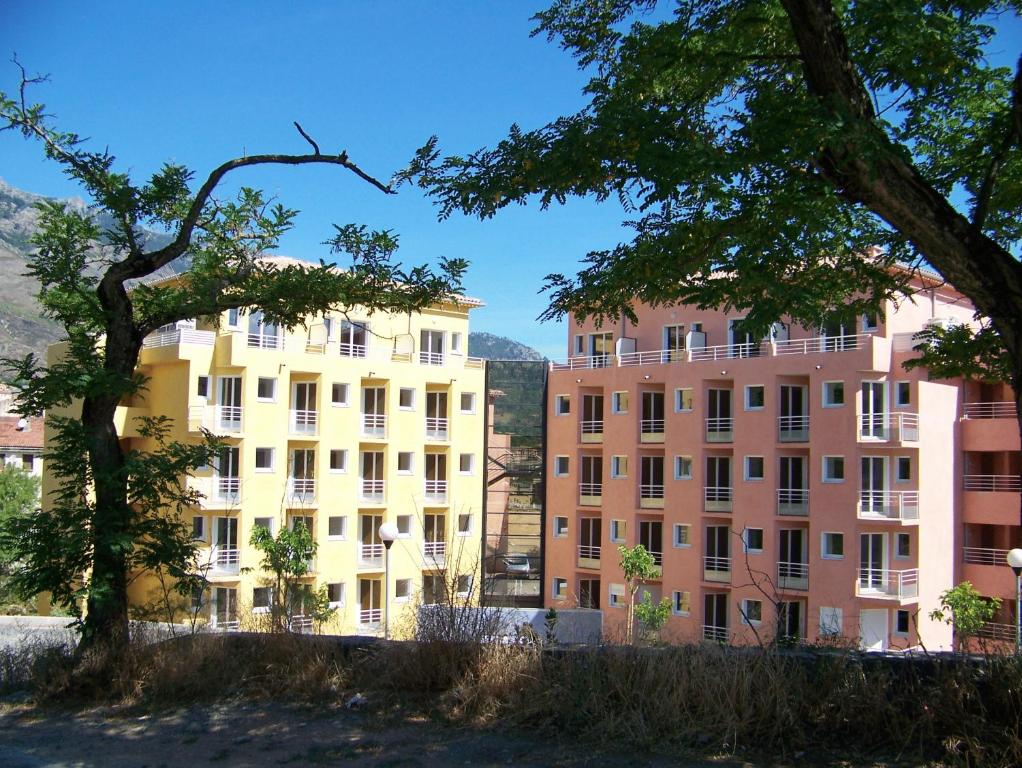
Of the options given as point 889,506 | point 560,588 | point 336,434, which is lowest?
point 560,588

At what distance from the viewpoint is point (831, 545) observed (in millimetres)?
30438

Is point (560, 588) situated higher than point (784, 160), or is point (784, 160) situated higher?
point (784, 160)

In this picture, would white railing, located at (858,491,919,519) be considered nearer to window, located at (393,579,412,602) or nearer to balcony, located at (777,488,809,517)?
balcony, located at (777,488,809,517)

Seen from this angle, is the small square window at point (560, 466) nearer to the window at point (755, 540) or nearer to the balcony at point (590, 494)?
the balcony at point (590, 494)

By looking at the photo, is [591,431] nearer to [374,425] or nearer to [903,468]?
[374,425]

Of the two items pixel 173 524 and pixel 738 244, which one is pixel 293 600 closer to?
pixel 173 524

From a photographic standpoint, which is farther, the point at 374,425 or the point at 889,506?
the point at 374,425

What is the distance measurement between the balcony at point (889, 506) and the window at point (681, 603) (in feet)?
22.8

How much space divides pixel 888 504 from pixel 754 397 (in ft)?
19.1

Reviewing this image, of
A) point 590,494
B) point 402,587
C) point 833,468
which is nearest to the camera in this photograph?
point 833,468

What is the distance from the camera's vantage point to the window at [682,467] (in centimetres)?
3488

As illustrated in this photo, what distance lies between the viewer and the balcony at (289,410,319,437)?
113 ft

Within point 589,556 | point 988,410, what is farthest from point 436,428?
point 988,410

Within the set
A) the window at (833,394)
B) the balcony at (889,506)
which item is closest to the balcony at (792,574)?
the balcony at (889,506)
